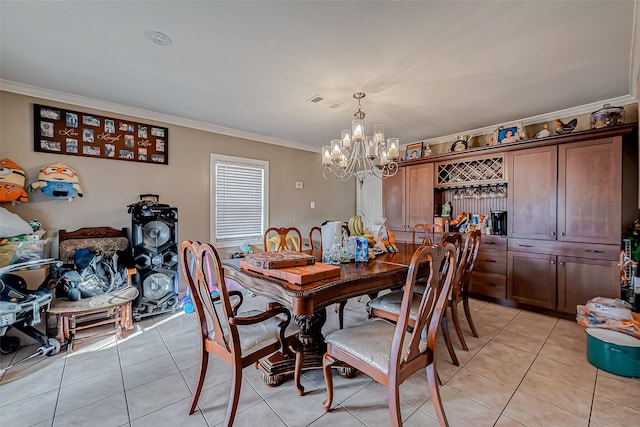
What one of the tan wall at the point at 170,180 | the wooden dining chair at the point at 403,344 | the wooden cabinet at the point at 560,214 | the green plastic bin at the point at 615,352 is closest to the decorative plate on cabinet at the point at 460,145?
the wooden cabinet at the point at 560,214

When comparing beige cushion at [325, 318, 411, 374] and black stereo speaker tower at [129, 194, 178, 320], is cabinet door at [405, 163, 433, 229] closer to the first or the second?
beige cushion at [325, 318, 411, 374]

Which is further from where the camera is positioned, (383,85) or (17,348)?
(383,85)

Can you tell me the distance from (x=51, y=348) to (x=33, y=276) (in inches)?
25.2

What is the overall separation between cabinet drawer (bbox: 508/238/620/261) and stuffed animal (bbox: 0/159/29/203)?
5.23m

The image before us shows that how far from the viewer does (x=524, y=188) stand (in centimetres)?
339

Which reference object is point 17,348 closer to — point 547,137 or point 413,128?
point 413,128

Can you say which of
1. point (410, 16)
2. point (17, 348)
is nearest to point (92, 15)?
point (410, 16)

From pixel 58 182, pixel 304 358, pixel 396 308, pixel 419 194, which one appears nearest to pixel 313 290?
pixel 304 358

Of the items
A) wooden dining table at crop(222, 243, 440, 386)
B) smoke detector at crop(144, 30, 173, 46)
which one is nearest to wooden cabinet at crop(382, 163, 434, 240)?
wooden dining table at crop(222, 243, 440, 386)

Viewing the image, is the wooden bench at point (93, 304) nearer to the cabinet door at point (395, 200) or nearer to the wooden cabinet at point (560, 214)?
the cabinet door at point (395, 200)

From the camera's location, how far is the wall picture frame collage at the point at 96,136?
2.81 meters

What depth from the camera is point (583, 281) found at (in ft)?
9.73

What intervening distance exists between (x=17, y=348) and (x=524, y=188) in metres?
5.44

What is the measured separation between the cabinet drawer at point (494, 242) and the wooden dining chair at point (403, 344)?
2579mm
